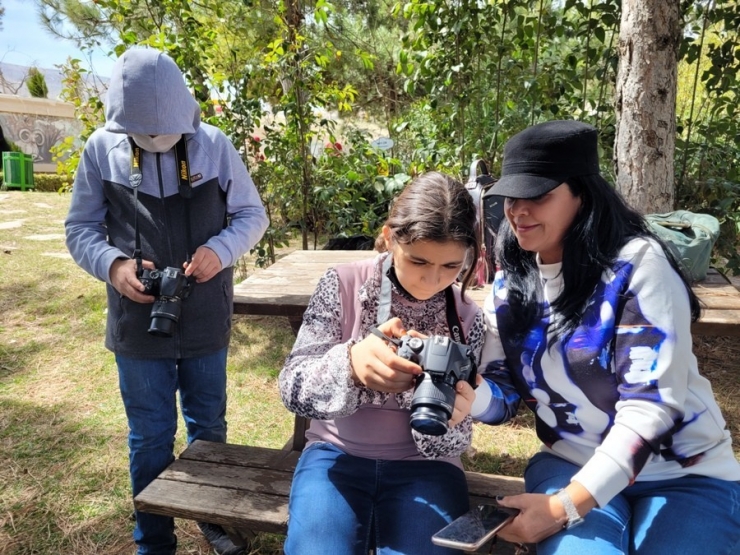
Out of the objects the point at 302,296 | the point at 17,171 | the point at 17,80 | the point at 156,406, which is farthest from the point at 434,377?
the point at 17,80

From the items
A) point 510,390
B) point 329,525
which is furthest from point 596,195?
point 329,525

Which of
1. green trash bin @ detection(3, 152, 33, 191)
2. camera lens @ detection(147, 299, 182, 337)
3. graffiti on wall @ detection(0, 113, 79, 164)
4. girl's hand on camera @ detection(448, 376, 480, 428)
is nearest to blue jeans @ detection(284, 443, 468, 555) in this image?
girl's hand on camera @ detection(448, 376, 480, 428)

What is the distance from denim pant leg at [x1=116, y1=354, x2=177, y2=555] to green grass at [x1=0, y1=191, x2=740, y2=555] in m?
0.30

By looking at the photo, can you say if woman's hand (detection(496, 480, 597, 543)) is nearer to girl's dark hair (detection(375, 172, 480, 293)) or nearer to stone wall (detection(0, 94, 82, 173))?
girl's dark hair (detection(375, 172, 480, 293))

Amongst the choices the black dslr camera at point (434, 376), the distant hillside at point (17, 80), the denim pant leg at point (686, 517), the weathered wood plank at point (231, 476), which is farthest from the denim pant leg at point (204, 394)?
the distant hillside at point (17, 80)

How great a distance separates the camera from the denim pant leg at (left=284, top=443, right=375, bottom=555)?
5.06 feet

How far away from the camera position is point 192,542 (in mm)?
2432

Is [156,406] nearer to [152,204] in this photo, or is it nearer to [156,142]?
[152,204]

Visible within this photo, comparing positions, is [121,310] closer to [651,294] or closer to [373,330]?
[373,330]

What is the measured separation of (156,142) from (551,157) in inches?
51.2

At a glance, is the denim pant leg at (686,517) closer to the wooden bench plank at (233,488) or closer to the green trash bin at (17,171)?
the wooden bench plank at (233,488)

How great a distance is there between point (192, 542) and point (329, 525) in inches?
45.1

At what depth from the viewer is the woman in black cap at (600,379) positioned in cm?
143

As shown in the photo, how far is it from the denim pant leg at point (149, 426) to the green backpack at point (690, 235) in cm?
215
